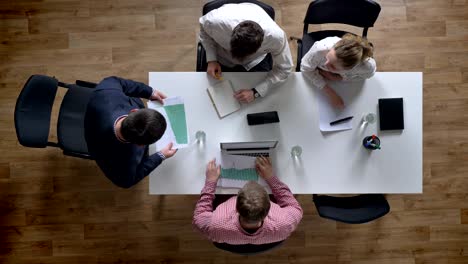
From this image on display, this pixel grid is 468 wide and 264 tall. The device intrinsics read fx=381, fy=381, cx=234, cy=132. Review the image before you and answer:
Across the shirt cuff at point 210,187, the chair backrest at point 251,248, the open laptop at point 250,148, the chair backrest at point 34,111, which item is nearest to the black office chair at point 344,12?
the open laptop at point 250,148

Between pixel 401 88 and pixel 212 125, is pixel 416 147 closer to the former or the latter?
pixel 401 88

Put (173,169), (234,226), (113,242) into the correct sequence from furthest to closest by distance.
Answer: (113,242)
(173,169)
(234,226)

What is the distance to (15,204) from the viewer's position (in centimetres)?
313

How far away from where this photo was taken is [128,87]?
2297 millimetres

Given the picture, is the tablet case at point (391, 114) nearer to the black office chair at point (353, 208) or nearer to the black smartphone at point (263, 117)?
the black office chair at point (353, 208)

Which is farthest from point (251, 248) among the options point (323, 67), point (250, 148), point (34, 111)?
point (34, 111)

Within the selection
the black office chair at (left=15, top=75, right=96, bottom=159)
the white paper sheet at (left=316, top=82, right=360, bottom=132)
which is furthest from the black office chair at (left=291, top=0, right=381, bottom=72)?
the black office chair at (left=15, top=75, right=96, bottom=159)

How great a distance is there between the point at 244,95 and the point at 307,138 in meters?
0.46

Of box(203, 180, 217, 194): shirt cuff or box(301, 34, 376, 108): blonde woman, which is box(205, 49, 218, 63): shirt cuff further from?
box(203, 180, 217, 194): shirt cuff

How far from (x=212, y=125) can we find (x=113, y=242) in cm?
152

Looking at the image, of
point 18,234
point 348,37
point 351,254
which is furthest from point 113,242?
point 348,37

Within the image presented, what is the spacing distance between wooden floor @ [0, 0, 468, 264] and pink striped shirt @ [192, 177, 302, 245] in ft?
3.04

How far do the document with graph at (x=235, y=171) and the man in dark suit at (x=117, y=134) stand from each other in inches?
12.4

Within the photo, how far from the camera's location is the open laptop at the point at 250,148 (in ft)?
7.15
